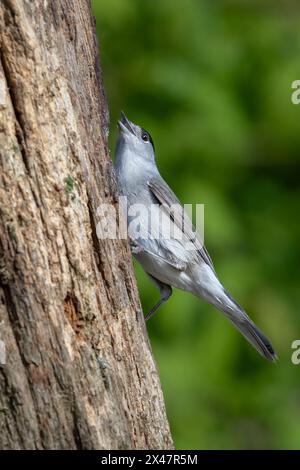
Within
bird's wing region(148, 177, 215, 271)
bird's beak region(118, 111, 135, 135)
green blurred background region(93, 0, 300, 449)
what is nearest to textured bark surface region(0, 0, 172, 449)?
bird's wing region(148, 177, 215, 271)

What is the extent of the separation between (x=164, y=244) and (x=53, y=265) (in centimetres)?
182

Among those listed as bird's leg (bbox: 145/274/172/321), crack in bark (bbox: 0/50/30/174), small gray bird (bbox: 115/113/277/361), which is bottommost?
bird's leg (bbox: 145/274/172/321)

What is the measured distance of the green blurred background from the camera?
5871mm

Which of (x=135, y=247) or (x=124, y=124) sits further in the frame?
(x=124, y=124)

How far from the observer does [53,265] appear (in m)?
3.16

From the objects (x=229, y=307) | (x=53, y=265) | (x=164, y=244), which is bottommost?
(x=229, y=307)

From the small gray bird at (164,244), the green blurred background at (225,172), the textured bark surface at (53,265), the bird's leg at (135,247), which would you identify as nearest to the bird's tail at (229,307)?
the small gray bird at (164,244)

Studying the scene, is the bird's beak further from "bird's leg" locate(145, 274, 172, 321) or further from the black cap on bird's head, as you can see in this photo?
"bird's leg" locate(145, 274, 172, 321)

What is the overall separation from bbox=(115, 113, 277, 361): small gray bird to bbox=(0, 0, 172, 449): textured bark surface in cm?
147

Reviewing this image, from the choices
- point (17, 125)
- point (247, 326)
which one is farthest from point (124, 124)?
point (17, 125)

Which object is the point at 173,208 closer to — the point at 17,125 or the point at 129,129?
the point at 129,129
